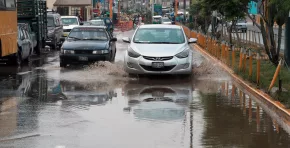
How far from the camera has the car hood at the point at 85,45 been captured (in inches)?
832

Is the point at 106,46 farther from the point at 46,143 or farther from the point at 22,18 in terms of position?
the point at 46,143

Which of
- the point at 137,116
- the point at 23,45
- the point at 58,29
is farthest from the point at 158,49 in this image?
the point at 58,29

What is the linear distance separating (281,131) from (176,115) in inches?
83.8

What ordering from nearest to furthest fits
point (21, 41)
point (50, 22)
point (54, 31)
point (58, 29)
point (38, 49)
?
point (21, 41)
point (38, 49)
point (54, 31)
point (58, 29)
point (50, 22)

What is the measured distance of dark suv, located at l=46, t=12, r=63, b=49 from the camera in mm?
33125

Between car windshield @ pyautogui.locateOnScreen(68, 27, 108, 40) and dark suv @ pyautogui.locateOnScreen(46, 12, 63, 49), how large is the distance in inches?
416

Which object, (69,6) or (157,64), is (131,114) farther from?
(69,6)

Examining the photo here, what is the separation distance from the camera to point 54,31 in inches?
1320

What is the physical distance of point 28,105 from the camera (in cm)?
1246

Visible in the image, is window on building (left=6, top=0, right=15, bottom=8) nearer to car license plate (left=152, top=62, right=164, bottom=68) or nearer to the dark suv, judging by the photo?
car license plate (left=152, top=62, right=164, bottom=68)

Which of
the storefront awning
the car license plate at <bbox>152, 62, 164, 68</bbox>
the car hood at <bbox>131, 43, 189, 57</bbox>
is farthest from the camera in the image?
the storefront awning

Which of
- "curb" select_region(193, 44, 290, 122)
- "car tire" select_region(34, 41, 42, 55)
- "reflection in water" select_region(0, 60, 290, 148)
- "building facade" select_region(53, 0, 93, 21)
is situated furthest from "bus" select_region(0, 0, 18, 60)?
"building facade" select_region(53, 0, 93, 21)

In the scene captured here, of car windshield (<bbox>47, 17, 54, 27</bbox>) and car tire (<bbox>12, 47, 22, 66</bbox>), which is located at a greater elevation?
car windshield (<bbox>47, 17, 54, 27</bbox>)

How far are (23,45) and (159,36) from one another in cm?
655
